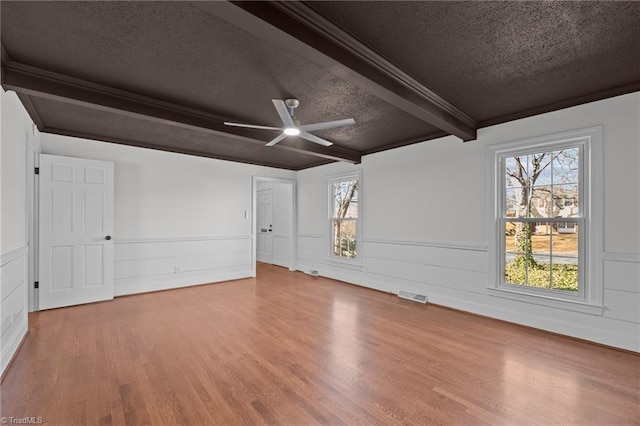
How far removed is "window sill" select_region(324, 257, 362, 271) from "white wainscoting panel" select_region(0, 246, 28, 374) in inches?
180

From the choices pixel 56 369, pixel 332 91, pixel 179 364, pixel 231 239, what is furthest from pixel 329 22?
pixel 231 239

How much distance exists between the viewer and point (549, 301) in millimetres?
3379

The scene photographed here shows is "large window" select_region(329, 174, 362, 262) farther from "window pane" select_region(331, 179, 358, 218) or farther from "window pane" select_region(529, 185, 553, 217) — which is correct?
"window pane" select_region(529, 185, 553, 217)

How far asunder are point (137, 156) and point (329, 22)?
437 cm

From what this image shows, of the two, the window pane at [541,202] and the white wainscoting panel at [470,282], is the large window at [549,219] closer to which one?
the window pane at [541,202]

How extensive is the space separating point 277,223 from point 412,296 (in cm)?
447

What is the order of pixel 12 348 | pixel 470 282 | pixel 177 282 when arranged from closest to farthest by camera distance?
pixel 12 348, pixel 470 282, pixel 177 282

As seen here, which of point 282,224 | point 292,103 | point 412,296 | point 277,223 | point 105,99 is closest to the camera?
point 105,99

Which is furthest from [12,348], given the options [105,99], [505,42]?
[505,42]

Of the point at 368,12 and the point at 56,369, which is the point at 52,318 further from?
the point at 368,12

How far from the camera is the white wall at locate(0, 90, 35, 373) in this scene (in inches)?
98.0

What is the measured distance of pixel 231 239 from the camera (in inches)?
242

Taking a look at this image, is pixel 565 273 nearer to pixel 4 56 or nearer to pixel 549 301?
pixel 549 301

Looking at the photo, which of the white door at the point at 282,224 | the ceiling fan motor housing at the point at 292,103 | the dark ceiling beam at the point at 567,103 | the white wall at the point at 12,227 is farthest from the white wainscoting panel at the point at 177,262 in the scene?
the dark ceiling beam at the point at 567,103
